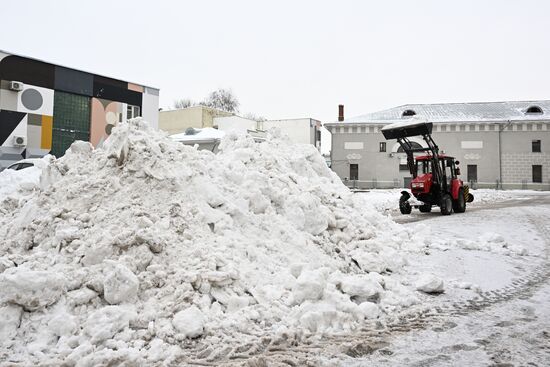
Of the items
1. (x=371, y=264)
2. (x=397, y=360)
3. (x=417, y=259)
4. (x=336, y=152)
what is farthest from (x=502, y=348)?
(x=336, y=152)

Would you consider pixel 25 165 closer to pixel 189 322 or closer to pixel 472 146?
pixel 189 322

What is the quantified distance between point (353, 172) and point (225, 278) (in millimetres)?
34822

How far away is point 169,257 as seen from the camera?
14.6 ft

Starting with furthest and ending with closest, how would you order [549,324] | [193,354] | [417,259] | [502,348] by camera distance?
[417,259]
[549,324]
[502,348]
[193,354]

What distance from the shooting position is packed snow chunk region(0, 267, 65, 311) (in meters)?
3.55

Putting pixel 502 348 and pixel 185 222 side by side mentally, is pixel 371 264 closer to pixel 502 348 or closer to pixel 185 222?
pixel 502 348

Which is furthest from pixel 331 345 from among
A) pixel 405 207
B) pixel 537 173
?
pixel 537 173

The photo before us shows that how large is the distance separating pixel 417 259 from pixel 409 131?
7.56 metres

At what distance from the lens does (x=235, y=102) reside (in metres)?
60.3

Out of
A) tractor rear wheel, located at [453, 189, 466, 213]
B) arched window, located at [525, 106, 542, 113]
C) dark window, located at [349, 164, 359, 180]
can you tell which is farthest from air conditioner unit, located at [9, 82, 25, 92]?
arched window, located at [525, 106, 542, 113]

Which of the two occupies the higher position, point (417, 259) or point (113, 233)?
point (113, 233)

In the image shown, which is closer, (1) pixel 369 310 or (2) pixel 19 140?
(1) pixel 369 310

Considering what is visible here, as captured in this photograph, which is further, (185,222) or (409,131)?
(409,131)

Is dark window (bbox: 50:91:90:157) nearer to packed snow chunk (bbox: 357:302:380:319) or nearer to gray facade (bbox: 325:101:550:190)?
gray facade (bbox: 325:101:550:190)
